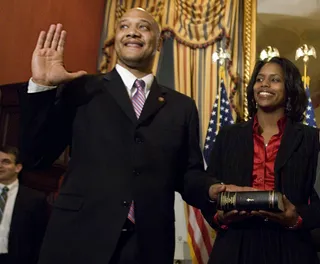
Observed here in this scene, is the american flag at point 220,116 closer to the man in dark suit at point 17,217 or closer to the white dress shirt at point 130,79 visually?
the man in dark suit at point 17,217

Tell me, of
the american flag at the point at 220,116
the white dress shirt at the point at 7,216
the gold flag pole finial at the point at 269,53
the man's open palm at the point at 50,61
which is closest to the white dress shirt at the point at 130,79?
the man's open palm at the point at 50,61

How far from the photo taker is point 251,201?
207cm

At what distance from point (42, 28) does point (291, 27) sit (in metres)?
2.77

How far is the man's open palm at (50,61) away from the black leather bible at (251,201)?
0.75 meters

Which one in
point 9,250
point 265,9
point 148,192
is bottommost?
point 9,250

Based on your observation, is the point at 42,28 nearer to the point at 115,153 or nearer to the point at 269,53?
the point at 269,53

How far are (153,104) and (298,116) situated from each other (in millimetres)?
1001

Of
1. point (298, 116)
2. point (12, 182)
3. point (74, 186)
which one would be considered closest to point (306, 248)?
point (298, 116)

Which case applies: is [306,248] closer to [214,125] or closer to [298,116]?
[298,116]

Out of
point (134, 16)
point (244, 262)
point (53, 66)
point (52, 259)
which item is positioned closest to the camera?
point (52, 259)

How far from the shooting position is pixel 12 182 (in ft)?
13.2

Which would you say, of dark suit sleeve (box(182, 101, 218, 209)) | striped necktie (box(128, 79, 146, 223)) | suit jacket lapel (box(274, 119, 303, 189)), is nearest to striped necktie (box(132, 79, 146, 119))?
striped necktie (box(128, 79, 146, 223))

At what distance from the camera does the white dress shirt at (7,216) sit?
144 inches

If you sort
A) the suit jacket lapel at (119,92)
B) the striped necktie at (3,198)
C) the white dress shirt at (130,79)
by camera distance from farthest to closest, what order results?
the striped necktie at (3,198) → the white dress shirt at (130,79) → the suit jacket lapel at (119,92)
